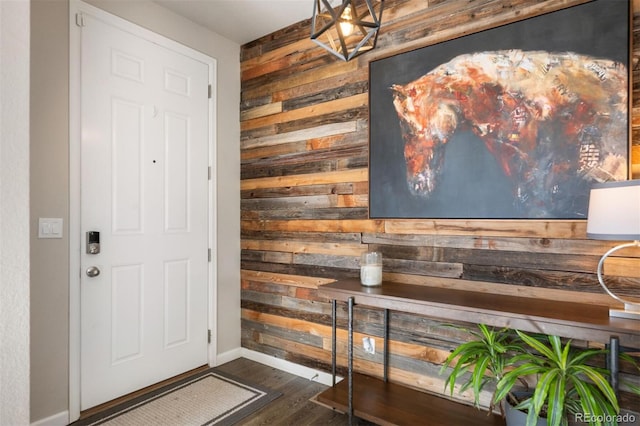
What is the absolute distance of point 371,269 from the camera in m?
2.24

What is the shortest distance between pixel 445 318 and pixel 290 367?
1.46m

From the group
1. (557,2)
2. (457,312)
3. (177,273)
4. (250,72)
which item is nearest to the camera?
(457,312)

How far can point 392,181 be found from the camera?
2.42 meters

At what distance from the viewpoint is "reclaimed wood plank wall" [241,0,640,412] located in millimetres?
1970

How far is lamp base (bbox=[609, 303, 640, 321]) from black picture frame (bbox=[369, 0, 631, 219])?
0.47 meters

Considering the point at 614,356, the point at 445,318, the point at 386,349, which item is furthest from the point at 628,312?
the point at 386,349

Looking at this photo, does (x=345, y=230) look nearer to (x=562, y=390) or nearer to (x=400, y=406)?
(x=400, y=406)

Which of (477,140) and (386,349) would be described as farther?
(386,349)

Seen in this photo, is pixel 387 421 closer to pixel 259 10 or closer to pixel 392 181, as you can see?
pixel 392 181

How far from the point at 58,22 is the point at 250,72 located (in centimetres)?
Result: 141

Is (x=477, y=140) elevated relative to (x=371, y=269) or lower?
elevated

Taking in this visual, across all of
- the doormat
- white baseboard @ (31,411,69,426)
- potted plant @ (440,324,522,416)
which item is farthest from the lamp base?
white baseboard @ (31,411,69,426)

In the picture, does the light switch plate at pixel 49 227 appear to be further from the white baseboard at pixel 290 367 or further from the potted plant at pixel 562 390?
the potted plant at pixel 562 390

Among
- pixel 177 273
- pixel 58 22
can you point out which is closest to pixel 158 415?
pixel 177 273
